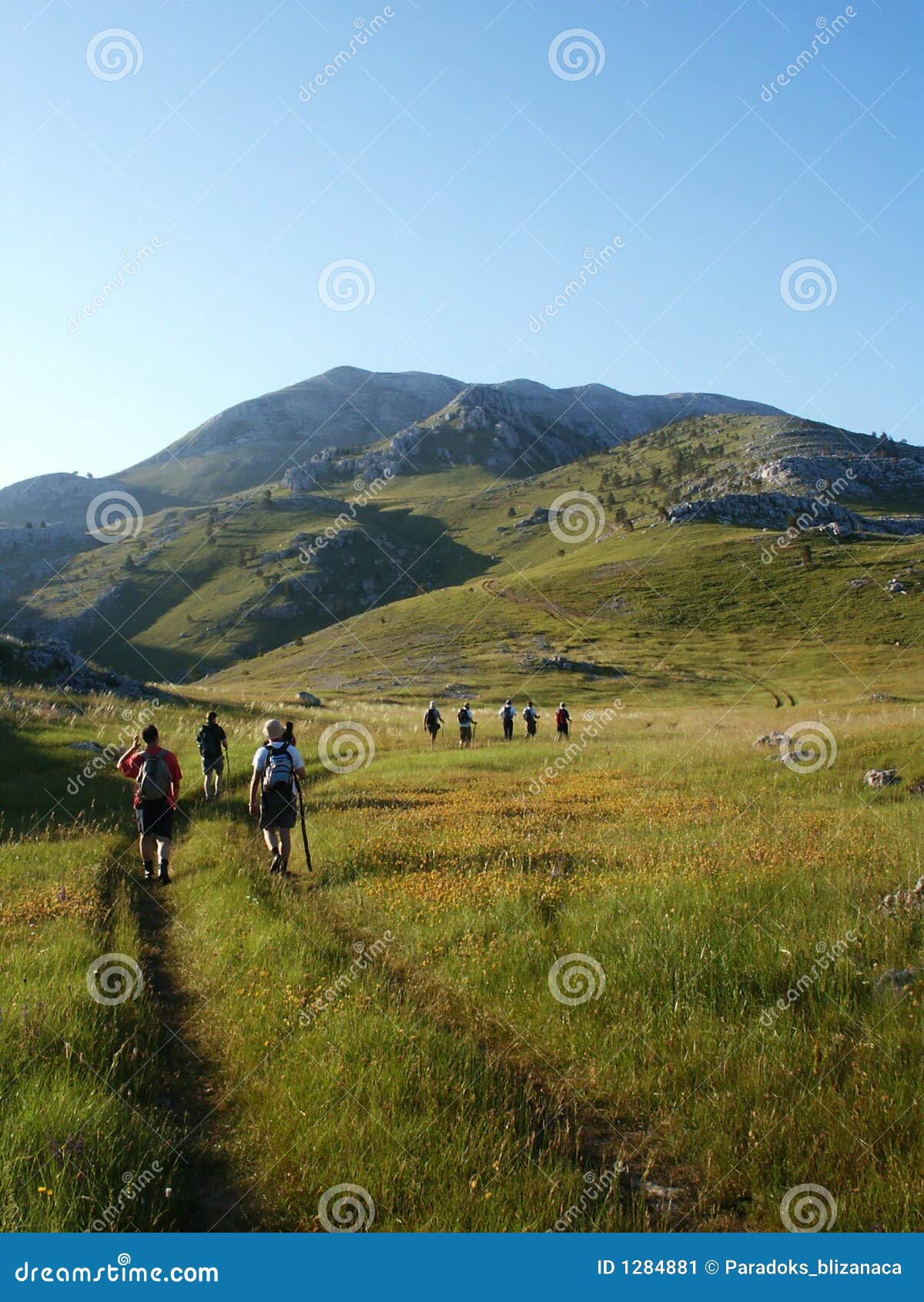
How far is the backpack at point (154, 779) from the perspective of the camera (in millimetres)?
13047

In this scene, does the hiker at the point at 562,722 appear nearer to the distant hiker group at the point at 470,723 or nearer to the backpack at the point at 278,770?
the distant hiker group at the point at 470,723

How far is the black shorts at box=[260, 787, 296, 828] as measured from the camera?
40.4ft

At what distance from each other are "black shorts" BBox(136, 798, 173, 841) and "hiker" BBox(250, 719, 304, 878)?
1.72 meters

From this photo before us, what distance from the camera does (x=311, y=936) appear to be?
8344mm

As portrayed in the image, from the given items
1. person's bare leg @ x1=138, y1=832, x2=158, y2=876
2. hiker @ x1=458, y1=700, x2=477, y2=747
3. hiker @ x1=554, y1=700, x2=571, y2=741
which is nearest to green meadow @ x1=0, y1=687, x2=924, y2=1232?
person's bare leg @ x1=138, y1=832, x2=158, y2=876

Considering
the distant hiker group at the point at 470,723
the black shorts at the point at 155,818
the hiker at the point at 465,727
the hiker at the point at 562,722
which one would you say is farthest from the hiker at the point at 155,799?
the hiker at the point at 562,722

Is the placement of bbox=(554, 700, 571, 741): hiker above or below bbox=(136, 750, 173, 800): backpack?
below

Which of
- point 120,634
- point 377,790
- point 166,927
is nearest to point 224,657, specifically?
point 120,634

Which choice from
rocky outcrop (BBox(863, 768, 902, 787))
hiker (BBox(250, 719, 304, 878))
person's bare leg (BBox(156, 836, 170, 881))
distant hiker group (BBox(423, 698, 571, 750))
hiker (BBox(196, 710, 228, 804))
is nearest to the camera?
hiker (BBox(250, 719, 304, 878))

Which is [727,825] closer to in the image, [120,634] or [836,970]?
[836,970]

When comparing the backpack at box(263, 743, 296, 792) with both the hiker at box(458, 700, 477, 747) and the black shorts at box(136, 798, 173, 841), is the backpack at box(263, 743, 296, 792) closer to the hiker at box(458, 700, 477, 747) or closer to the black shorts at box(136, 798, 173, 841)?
the black shorts at box(136, 798, 173, 841)

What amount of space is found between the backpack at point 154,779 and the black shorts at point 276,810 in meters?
2.09

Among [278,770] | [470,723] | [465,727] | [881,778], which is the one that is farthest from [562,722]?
[278,770]

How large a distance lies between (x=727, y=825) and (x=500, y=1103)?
334 inches
